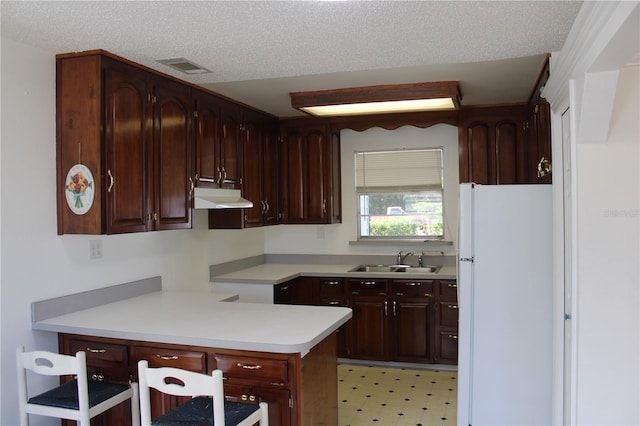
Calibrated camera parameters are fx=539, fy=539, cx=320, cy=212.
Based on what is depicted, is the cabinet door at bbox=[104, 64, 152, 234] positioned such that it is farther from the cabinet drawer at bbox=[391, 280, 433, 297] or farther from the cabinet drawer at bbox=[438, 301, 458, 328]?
the cabinet drawer at bbox=[438, 301, 458, 328]

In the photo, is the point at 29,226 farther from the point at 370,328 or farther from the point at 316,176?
→ the point at 370,328

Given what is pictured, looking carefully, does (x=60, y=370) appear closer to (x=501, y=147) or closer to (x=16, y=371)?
(x=16, y=371)

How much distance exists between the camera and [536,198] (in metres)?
3.14

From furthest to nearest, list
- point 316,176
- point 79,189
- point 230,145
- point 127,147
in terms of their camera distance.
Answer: point 316,176
point 230,145
point 127,147
point 79,189

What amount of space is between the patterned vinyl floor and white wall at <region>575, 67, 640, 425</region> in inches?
59.8

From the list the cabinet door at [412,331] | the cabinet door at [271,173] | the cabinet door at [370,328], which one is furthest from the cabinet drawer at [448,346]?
the cabinet door at [271,173]

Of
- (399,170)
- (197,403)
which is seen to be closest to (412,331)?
(399,170)

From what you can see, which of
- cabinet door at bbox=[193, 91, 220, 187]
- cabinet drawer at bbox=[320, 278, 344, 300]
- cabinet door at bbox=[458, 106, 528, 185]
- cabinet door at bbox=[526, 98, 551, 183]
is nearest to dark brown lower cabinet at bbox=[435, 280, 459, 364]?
cabinet drawer at bbox=[320, 278, 344, 300]

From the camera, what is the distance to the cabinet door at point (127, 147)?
2.91 meters

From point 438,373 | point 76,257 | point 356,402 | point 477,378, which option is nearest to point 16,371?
point 76,257

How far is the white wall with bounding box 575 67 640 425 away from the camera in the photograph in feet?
7.32

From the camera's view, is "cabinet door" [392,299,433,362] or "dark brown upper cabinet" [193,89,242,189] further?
"cabinet door" [392,299,433,362]

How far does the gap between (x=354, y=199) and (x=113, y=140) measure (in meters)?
2.99

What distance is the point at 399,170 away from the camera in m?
5.35
